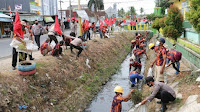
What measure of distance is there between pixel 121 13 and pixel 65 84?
93.8 m

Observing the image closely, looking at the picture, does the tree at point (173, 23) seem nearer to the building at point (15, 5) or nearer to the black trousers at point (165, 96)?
the black trousers at point (165, 96)

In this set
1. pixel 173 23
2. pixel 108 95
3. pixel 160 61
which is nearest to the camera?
pixel 160 61

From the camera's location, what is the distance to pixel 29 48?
724cm

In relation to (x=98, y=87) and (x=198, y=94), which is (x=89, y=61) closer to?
(x=98, y=87)

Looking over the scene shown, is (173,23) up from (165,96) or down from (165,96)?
up

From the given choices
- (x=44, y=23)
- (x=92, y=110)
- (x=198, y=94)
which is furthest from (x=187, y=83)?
(x=44, y=23)

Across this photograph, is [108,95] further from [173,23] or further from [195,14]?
[173,23]

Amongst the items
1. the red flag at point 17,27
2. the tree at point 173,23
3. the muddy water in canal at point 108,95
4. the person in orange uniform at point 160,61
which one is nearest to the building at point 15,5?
the muddy water in canal at point 108,95

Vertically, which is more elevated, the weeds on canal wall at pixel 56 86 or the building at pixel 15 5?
the building at pixel 15 5

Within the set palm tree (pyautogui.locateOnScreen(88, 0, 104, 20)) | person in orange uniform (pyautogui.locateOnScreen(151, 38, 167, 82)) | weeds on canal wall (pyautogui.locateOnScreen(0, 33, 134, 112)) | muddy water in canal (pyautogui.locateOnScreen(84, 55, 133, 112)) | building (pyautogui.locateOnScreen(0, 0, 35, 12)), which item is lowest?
muddy water in canal (pyautogui.locateOnScreen(84, 55, 133, 112))

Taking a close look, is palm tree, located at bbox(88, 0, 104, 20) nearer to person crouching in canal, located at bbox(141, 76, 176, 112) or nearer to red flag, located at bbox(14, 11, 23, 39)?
red flag, located at bbox(14, 11, 23, 39)

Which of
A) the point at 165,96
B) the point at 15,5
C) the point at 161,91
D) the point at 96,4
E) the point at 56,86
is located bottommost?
the point at 56,86

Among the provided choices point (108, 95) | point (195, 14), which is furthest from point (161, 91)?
point (108, 95)

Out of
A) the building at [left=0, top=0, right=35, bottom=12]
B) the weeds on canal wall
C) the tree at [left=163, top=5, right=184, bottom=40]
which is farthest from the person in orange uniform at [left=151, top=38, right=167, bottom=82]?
the building at [left=0, top=0, right=35, bottom=12]
